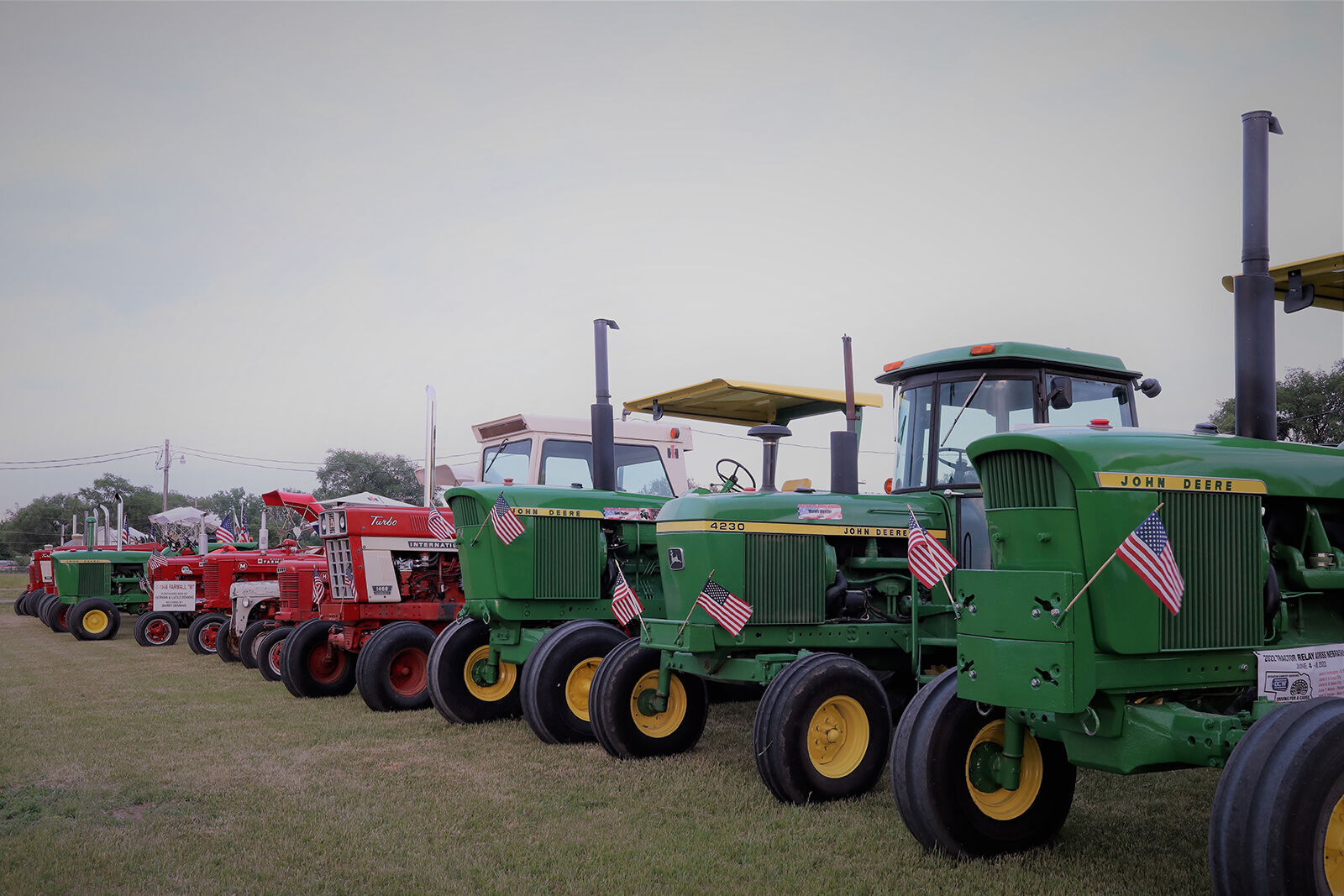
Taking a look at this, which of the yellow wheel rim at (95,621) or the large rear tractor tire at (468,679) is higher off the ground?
the large rear tractor tire at (468,679)

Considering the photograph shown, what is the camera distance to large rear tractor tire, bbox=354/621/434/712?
343 inches

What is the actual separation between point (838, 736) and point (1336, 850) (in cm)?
247

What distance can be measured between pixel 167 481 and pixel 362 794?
154ft

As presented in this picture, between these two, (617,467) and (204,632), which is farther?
(204,632)

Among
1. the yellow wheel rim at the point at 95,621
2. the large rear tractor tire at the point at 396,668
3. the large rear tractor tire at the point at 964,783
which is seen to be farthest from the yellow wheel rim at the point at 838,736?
the yellow wheel rim at the point at 95,621

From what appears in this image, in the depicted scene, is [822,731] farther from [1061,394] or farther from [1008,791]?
[1061,394]

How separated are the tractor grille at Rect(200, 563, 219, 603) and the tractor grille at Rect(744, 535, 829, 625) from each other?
10786 millimetres

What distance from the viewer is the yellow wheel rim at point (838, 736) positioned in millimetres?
5426

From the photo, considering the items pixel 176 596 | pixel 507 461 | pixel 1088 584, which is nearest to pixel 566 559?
pixel 507 461

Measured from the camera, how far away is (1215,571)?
13.1 ft

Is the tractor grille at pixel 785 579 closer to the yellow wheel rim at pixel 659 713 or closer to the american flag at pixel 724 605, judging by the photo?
the american flag at pixel 724 605

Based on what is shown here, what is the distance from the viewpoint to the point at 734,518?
6004 millimetres

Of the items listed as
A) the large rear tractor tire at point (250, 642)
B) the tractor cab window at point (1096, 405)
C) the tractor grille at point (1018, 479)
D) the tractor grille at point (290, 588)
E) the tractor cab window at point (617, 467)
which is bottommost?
the large rear tractor tire at point (250, 642)

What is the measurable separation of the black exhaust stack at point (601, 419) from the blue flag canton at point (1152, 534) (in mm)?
4561
